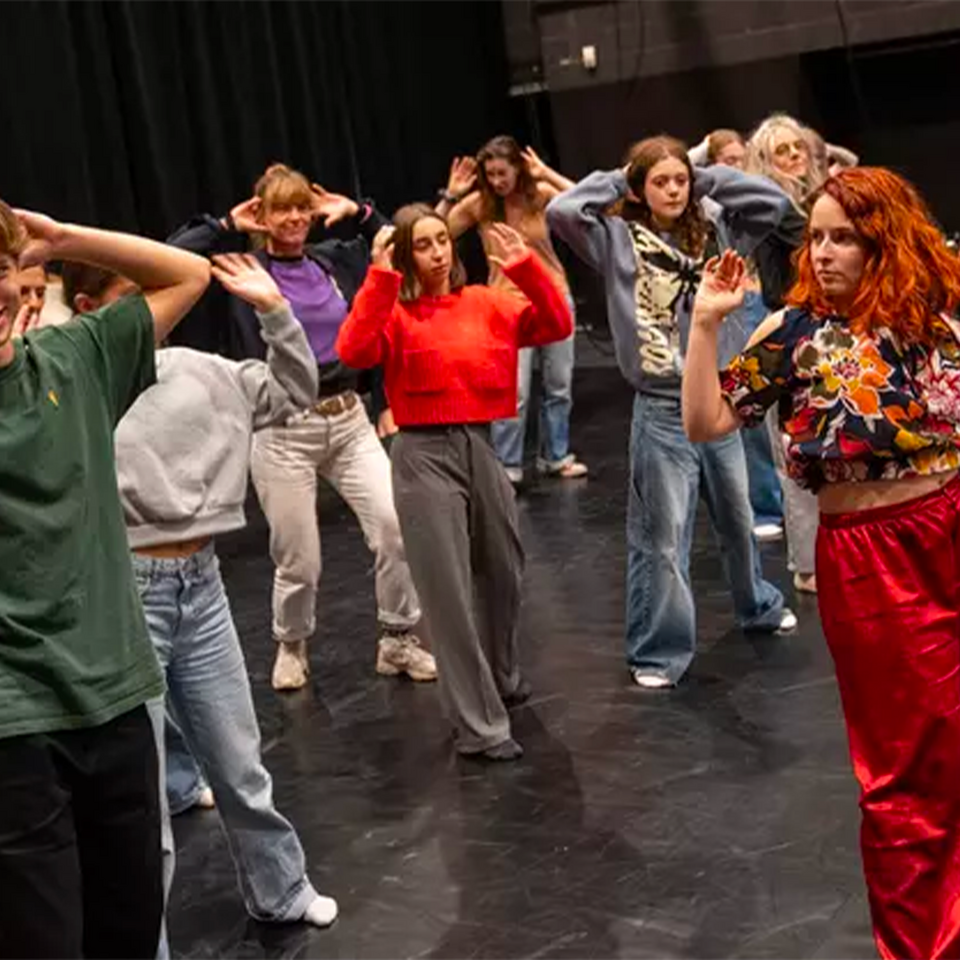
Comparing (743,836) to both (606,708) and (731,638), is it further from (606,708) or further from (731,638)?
(731,638)

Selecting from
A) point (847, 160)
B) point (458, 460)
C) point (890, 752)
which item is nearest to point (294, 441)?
point (458, 460)

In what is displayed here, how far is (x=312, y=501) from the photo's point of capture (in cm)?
479

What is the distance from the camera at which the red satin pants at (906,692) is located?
9.16 ft

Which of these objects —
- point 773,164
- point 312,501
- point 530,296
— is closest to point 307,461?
point 312,501

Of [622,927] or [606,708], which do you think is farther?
[606,708]

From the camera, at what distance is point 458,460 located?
4.14 m

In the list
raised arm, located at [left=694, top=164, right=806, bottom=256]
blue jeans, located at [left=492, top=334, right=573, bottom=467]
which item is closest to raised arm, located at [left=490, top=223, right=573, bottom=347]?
raised arm, located at [left=694, top=164, right=806, bottom=256]

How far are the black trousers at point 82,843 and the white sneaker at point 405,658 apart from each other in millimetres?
Result: 2552

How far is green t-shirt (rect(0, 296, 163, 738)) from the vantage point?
2.13 meters

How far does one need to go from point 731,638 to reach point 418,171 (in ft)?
18.1

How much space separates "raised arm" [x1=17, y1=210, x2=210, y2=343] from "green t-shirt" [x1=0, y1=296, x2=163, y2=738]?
0.31ft

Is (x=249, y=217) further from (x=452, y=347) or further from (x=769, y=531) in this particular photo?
(x=769, y=531)

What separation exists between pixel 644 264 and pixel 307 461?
1.13 m

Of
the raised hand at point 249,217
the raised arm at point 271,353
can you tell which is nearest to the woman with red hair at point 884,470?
the raised arm at point 271,353
